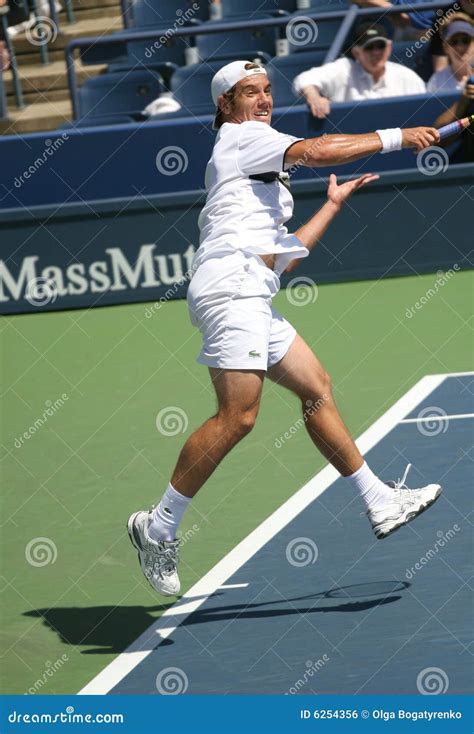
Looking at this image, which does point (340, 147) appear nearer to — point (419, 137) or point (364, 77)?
point (419, 137)

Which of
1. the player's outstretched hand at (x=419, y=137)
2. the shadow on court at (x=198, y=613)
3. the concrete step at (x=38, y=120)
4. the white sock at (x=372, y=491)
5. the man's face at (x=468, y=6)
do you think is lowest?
the concrete step at (x=38, y=120)

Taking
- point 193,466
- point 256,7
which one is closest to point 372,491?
point 193,466

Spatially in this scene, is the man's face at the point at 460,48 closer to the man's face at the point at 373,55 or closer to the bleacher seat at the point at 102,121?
the man's face at the point at 373,55

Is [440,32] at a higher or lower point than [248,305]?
lower

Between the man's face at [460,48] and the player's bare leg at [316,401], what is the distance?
6.63m

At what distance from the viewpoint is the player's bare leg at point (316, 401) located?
262 inches

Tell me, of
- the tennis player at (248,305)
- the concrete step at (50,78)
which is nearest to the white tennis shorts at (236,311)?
the tennis player at (248,305)

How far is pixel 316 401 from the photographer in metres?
6.69

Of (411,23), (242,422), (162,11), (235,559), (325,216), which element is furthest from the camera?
(162,11)

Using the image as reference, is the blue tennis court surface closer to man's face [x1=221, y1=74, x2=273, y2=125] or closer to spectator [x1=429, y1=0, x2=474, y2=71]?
man's face [x1=221, y1=74, x2=273, y2=125]

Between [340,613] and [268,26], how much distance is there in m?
8.71

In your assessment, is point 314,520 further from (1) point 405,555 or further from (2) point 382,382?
(2) point 382,382


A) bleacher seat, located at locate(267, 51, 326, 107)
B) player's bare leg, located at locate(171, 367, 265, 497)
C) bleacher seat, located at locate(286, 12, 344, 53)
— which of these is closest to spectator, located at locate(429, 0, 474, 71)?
bleacher seat, located at locate(267, 51, 326, 107)

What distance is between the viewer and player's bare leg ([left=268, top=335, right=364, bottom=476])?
666cm
